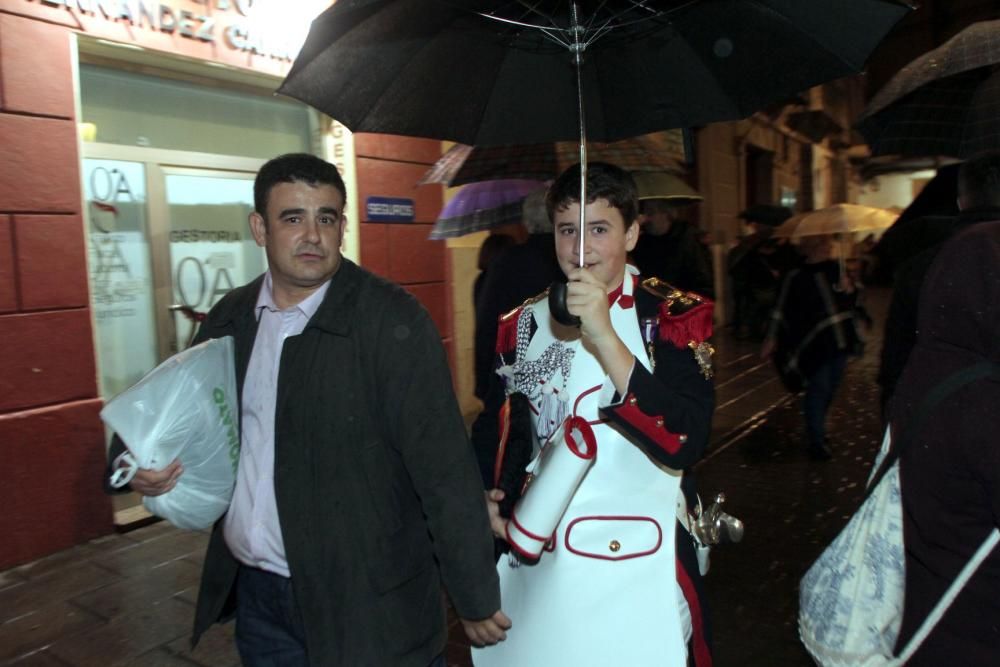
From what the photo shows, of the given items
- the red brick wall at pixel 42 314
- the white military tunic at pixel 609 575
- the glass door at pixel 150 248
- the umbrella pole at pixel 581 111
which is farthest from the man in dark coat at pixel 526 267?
the red brick wall at pixel 42 314

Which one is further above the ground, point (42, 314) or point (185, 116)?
point (185, 116)

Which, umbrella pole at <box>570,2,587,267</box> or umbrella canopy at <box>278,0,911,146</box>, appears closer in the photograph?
umbrella pole at <box>570,2,587,267</box>

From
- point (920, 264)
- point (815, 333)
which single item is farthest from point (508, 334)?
point (815, 333)

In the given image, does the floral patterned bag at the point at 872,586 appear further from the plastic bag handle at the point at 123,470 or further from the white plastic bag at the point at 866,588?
the plastic bag handle at the point at 123,470

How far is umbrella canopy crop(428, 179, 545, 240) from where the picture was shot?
534 centimetres

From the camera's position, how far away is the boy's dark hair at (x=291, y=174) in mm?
2180

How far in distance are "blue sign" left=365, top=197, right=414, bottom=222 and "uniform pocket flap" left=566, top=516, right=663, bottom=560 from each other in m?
5.12

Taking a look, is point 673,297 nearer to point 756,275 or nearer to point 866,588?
point 866,588

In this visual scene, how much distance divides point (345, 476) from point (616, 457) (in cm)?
68

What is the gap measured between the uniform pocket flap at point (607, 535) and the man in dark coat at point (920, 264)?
1.09 m

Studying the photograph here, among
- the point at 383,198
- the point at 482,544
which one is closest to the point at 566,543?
the point at 482,544

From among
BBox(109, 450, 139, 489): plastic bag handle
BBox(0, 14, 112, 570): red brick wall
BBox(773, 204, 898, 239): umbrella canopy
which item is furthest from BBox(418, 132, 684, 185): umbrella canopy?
BBox(773, 204, 898, 239): umbrella canopy

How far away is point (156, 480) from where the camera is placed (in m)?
2.00

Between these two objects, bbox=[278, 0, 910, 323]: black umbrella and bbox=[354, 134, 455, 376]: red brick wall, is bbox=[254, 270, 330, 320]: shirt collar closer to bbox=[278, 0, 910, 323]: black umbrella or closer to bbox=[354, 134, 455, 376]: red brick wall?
bbox=[278, 0, 910, 323]: black umbrella
